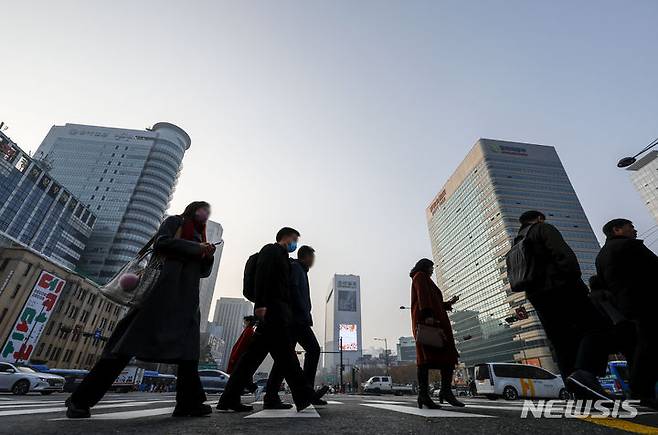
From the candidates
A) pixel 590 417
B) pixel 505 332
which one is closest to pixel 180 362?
pixel 590 417

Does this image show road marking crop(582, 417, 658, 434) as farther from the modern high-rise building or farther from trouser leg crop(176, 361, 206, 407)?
the modern high-rise building

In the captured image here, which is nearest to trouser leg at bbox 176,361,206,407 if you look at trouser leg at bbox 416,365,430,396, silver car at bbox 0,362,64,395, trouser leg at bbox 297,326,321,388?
trouser leg at bbox 297,326,321,388

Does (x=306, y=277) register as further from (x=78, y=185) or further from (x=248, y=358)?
(x=78, y=185)

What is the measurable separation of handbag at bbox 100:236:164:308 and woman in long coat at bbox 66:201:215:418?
56mm

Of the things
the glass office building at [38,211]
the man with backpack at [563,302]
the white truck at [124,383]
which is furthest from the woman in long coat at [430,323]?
the glass office building at [38,211]

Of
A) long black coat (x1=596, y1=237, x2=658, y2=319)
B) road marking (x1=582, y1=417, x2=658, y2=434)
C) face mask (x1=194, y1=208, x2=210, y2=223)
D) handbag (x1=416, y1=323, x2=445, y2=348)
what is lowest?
road marking (x1=582, y1=417, x2=658, y2=434)

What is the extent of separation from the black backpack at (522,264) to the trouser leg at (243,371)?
2.43 m

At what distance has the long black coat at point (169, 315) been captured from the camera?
7.18ft

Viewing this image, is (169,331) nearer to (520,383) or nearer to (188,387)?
(188,387)

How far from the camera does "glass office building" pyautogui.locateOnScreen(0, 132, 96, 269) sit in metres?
60.6

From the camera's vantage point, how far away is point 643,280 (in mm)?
2941

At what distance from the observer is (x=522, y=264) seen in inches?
127

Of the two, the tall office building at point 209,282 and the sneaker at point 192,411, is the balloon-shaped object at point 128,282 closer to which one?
the sneaker at point 192,411

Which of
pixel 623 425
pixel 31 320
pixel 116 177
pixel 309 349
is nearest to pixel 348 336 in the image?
pixel 116 177
